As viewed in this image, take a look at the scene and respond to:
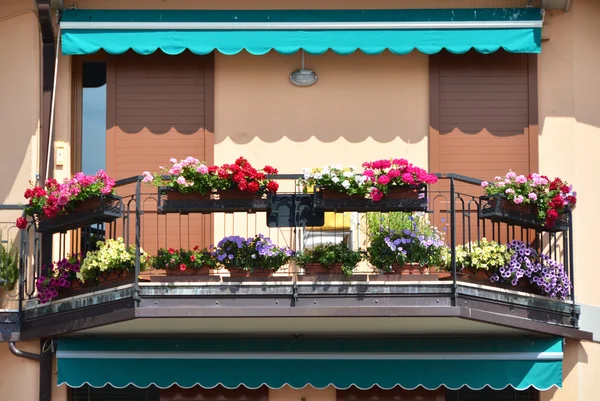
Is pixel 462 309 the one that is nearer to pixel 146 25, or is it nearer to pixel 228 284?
pixel 228 284

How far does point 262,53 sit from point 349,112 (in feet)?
4.31

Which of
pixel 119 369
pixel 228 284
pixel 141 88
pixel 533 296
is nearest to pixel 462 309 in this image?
pixel 533 296

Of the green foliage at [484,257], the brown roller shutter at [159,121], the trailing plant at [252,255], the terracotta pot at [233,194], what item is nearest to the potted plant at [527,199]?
the green foliage at [484,257]

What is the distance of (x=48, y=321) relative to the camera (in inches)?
540

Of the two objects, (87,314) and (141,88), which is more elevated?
(141,88)

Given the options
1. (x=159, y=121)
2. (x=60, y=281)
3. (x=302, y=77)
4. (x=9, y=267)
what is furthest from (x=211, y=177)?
(x=9, y=267)

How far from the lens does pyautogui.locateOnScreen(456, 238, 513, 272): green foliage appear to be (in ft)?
43.9

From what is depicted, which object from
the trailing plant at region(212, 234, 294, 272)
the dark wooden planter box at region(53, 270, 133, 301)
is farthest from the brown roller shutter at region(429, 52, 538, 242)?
the dark wooden planter box at region(53, 270, 133, 301)

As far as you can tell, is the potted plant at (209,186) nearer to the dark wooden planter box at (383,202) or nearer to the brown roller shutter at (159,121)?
the dark wooden planter box at (383,202)

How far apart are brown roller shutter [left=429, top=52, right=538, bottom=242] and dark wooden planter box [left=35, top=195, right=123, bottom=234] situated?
12.9 feet

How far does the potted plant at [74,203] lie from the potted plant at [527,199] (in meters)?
3.84

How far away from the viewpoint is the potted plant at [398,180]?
12.8 meters

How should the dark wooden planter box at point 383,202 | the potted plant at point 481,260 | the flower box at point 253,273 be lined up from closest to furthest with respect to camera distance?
the dark wooden planter box at point 383,202, the flower box at point 253,273, the potted plant at point 481,260

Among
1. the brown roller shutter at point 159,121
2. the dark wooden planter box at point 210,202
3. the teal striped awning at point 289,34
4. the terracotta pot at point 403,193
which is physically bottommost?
the dark wooden planter box at point 210,202
